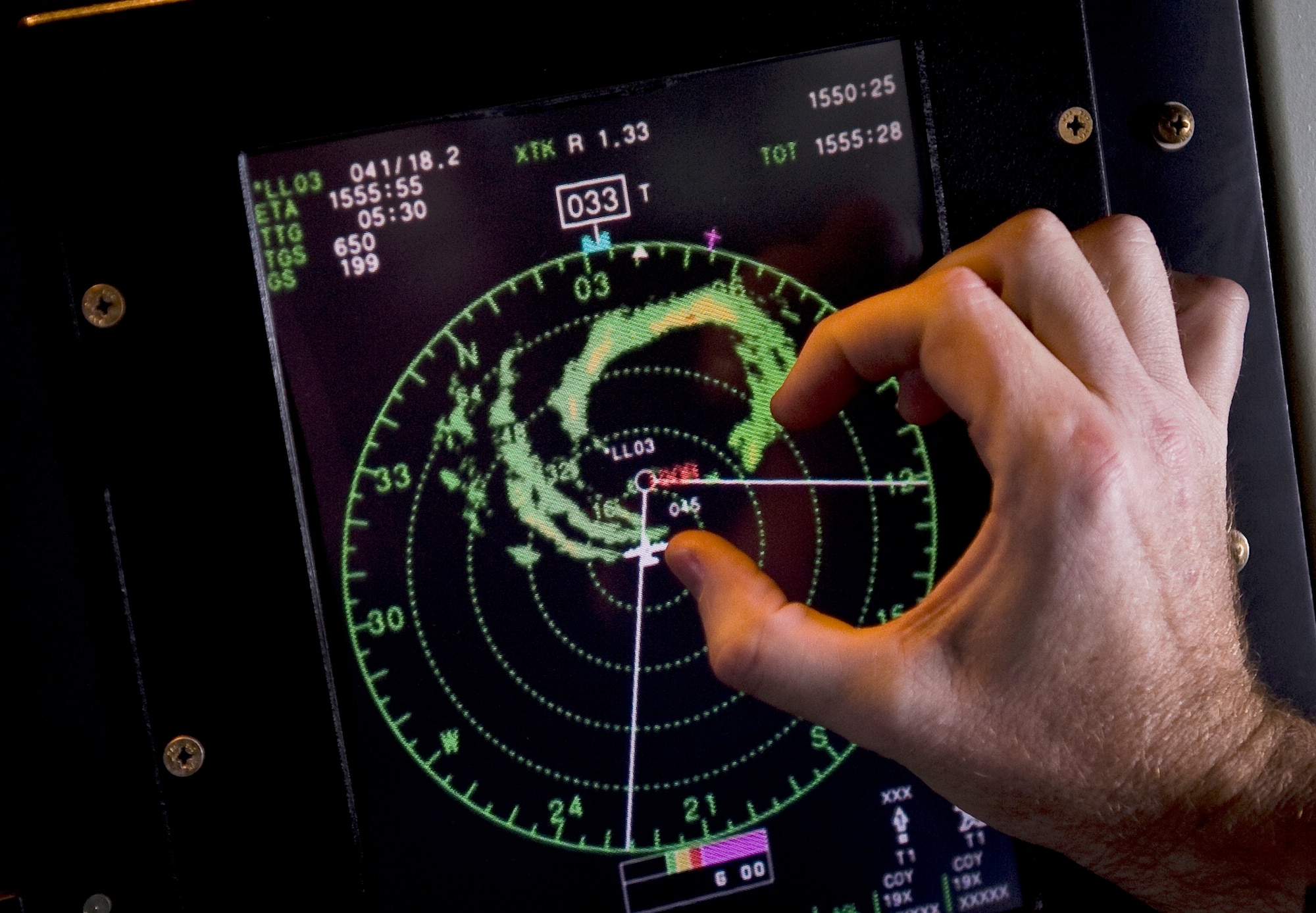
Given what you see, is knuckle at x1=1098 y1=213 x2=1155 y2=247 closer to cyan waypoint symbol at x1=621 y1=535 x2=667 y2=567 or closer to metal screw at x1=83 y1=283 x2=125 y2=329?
cyan waypoint symbol at x1=621 y1=535 x2=667 y2=567

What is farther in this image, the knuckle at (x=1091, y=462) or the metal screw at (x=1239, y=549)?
the metal screw at (x=1239, y=549)

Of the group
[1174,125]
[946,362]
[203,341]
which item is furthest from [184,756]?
[1174,125]


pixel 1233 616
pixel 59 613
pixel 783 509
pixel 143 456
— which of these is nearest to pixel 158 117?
pixel 143 456

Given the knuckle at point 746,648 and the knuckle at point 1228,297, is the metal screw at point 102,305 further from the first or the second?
the knuckle at point 1228,297

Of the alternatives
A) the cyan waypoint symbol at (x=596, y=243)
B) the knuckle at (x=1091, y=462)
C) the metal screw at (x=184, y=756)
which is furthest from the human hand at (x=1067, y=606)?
the metal screw at (x=184, y=756)

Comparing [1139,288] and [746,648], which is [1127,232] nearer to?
[1139,288]

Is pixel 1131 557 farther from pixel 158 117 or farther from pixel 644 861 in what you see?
pixel 158 117
